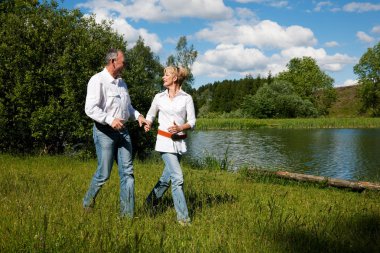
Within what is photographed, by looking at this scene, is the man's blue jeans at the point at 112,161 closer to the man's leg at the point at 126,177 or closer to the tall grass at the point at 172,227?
the man's leg at the point at 126,177

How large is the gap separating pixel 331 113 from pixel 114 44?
10210cm

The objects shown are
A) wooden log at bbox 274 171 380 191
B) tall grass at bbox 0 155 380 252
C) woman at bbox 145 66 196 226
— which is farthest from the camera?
wooden log at bbox 274 171 380 191

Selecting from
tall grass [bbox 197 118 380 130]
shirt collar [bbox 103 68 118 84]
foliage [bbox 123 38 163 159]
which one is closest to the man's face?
shirt collar [bbox 103 68 118 84]

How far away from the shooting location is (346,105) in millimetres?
114062

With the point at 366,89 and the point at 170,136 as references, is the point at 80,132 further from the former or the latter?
the point at 366,89

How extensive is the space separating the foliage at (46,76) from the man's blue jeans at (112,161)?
8.08 meters

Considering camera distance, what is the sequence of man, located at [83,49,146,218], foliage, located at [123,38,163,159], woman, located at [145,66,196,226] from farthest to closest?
foliage, located at [123,38,163,159], woman, located at [145,66,196,226], man, located at [83,49,146,218]

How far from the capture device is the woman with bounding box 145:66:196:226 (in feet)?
17.2

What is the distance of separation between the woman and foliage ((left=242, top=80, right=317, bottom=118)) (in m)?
67.3

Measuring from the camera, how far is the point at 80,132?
13.1 meters

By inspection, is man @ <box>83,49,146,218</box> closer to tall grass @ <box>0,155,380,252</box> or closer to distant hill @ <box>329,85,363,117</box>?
tall grass @ <box>0,155,380,252</box>

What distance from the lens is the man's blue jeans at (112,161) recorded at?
517cm

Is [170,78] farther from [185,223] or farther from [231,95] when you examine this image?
[231,95]

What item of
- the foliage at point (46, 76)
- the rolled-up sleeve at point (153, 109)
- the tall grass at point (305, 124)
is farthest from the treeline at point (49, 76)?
the tall grass at point (305, 124)
